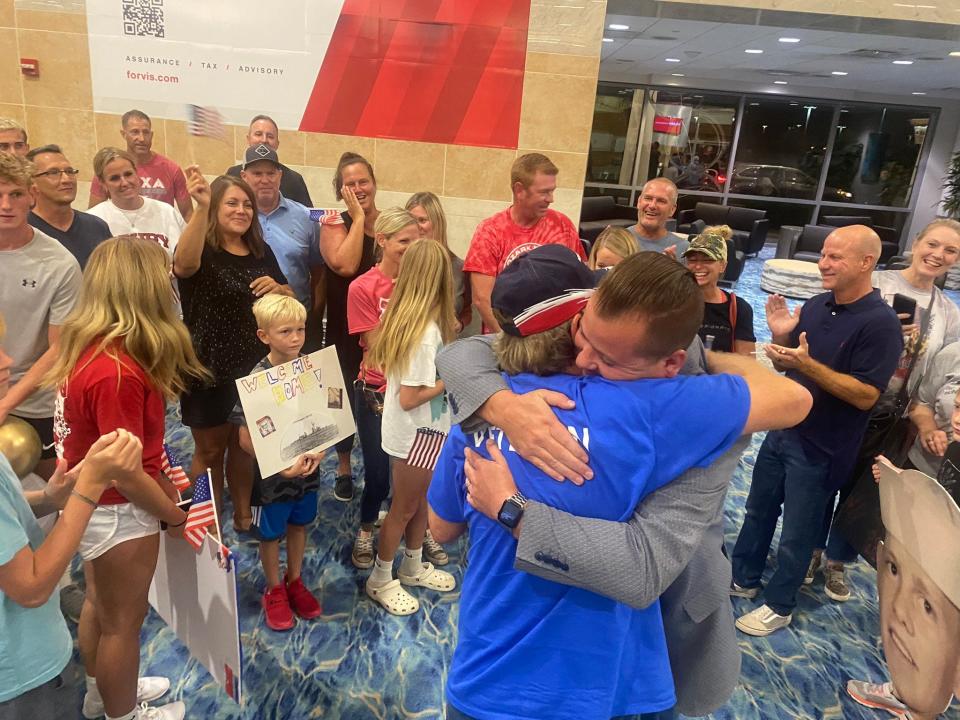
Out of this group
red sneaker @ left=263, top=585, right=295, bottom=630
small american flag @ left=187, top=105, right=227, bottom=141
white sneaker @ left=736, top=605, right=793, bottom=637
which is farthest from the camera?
small american flag @ left=187, top=105, right=227, bottom=141

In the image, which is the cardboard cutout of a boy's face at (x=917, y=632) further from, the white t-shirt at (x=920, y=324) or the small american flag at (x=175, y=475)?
the small american flag at (x=175, y=475)

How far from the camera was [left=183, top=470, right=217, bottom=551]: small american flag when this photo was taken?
1990 millimetres

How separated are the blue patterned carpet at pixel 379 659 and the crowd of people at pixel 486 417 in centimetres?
9

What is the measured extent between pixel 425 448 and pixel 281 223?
1675 mm

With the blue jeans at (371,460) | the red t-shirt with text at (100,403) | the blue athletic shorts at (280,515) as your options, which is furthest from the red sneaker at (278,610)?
the red t-shirt with text at (100,403)

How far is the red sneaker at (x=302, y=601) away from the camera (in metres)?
2.81

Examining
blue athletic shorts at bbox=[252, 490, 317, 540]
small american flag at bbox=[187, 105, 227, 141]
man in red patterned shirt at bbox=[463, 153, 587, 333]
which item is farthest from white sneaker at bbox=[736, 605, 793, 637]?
small american flag at bbox=[187, 105, 227, 141]

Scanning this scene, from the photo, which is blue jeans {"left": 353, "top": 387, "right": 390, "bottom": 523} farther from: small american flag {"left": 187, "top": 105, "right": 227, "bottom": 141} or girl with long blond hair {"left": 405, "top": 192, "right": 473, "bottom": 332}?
small american flag {"left": 187, "top": 105, "right": 227, "bottom": 141}

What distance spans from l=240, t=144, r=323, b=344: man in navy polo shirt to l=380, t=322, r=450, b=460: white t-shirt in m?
1.15

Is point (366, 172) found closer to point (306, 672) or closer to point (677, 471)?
point (306, 672)

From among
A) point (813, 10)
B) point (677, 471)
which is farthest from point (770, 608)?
point (813, 10)

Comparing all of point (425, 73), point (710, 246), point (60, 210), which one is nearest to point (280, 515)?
point (60, 210)

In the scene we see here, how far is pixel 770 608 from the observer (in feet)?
9.80

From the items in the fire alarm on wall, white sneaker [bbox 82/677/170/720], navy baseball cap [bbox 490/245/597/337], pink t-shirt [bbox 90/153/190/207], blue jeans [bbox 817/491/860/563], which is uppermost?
the fire alarm on wall
